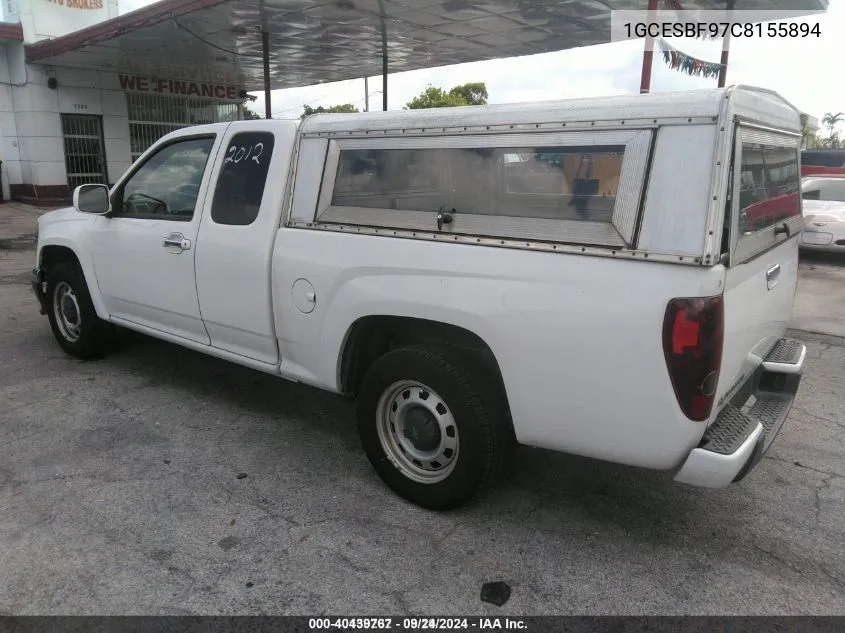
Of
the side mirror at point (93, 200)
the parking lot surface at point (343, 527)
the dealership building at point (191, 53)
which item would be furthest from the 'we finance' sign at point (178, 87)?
the parking lot surface at point (343, 527)

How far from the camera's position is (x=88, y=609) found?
252 centimetres

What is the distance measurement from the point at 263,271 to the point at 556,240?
5.70 ft

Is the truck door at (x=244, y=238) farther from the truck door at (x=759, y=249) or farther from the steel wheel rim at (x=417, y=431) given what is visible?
the truck door at (x=759, y=249)

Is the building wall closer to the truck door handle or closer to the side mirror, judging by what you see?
the side mirror

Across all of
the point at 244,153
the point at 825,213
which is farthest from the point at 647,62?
the point at 244,153

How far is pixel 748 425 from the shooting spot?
2742mm

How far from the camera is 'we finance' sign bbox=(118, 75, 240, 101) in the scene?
18297mm

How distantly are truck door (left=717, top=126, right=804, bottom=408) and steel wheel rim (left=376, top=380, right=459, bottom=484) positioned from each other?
1.21m

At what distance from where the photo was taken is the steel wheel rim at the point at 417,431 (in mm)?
3061

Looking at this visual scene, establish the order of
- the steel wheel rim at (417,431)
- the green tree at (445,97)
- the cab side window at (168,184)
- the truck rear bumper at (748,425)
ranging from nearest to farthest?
the truck rear bumper at (748,425) → the steel wheel rim at (417,431) → the cab side window at (168,184) → the green tree at (445,97)

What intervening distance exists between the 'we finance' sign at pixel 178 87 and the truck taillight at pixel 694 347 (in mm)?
19554

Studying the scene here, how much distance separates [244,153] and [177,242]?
0.75m

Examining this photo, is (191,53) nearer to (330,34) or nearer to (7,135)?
(330,34)

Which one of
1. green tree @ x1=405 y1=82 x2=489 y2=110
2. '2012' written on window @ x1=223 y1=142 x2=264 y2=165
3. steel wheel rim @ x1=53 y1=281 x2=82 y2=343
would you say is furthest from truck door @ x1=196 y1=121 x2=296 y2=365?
green tree @ x1=405 y1=82 x2=489 y2=110
